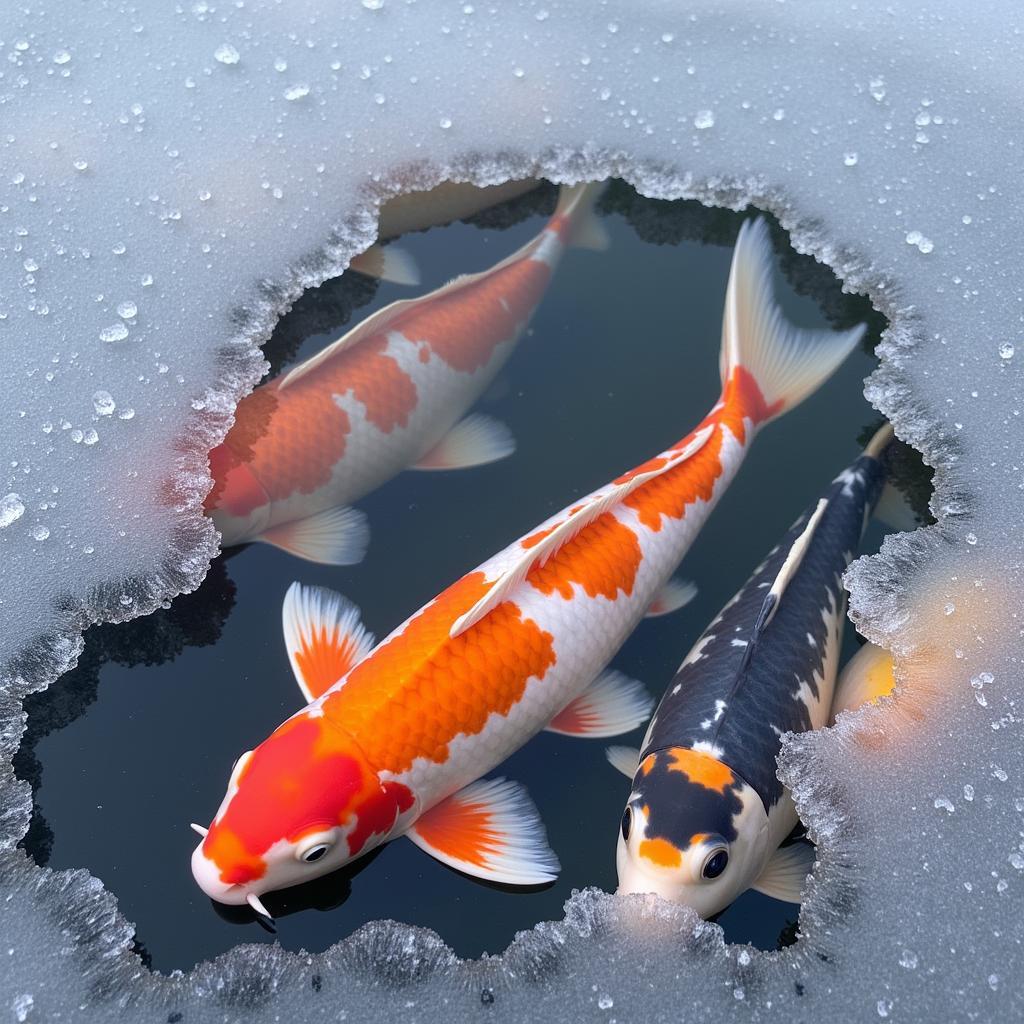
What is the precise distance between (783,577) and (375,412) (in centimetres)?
105

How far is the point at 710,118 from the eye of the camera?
8.58 ft

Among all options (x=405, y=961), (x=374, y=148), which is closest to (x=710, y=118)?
(x=374, y=148)

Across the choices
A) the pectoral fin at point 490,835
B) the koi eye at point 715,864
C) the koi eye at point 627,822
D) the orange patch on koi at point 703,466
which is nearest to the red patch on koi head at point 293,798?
the pectoral fin at point 490,835

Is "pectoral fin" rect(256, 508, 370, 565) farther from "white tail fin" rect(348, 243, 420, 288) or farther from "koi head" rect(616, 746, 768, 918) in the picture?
"koi head" rect(616, 746, 768, 918)

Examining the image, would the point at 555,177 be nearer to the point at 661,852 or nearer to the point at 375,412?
the point at 375,412

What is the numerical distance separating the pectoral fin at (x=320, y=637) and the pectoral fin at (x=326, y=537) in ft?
0.55

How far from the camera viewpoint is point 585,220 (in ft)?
9.25

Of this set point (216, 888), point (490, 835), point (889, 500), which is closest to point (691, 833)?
point (490, 835)

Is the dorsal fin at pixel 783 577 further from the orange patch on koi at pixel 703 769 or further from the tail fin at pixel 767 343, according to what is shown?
the tail fin at pixel 767 343

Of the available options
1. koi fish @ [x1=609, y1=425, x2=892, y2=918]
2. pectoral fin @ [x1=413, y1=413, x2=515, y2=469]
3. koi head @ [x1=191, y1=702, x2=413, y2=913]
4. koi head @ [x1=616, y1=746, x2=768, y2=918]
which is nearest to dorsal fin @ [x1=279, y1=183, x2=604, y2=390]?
pectoral fin @ [x1=413, y1=413, x2=515, y2=469]

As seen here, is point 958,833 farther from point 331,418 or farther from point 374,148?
point 374,148

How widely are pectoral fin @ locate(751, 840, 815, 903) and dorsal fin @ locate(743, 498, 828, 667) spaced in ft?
1.16

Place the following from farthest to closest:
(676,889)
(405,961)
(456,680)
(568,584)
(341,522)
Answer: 1. (341,522)
2. (568,584)
3. (456,680)
4. (676,889)
5. (405,961)

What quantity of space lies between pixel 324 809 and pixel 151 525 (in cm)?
65
